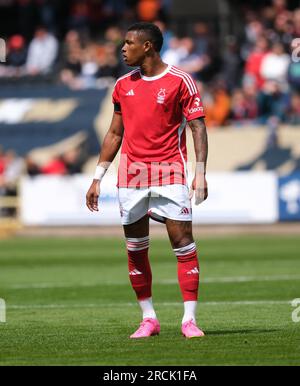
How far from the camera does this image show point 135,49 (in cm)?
1008

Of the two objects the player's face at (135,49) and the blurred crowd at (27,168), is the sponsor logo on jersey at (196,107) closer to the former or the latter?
the player's face at (135,49)

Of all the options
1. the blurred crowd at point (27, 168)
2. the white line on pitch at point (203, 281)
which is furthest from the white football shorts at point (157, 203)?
the blurred crowd at point (27, 168)

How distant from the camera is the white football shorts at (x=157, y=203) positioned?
394 inches

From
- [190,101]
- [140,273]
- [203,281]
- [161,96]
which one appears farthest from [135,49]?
[203,281]

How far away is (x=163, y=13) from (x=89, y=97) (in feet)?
11.6

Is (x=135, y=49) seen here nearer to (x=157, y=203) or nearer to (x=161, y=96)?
(x=161, y=96)

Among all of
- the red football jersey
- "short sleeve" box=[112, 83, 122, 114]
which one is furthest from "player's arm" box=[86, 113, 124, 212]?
the red football jersey

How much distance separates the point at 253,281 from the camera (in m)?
16.5

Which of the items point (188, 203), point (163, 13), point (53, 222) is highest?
point (163, 13)

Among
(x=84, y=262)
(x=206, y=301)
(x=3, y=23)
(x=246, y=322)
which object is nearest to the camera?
(x=246, y=322)

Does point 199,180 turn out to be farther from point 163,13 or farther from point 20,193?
point 163,13

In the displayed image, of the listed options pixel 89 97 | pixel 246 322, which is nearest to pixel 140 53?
pixel 246 322

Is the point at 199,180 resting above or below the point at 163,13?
below

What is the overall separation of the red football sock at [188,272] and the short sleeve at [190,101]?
1113mm
